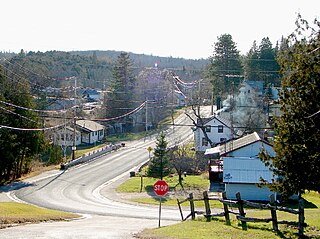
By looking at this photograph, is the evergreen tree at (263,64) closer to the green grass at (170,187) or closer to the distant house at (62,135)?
the distant house at (62,135)

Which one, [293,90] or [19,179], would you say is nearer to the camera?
[293,90]

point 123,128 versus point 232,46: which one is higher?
point 232,46

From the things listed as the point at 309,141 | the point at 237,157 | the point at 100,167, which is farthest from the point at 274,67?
the point at 309,141

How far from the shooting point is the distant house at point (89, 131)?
228 feet

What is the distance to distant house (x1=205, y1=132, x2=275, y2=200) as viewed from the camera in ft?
116

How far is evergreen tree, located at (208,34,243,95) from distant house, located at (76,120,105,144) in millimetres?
19844

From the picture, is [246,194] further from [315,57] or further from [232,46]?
[232,46]

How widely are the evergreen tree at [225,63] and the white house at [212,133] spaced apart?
778 inches

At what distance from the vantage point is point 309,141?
12.1 metres

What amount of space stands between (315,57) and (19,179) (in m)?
37.0

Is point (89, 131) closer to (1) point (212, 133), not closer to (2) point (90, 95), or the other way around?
(1) point (212, 133)

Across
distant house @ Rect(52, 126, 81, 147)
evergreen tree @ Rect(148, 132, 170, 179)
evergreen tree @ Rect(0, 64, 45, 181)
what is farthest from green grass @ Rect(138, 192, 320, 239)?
distant house @ Rect(52, 126, 81, 147)

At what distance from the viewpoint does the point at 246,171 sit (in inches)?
1412

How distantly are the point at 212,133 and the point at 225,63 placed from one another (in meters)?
22.6
